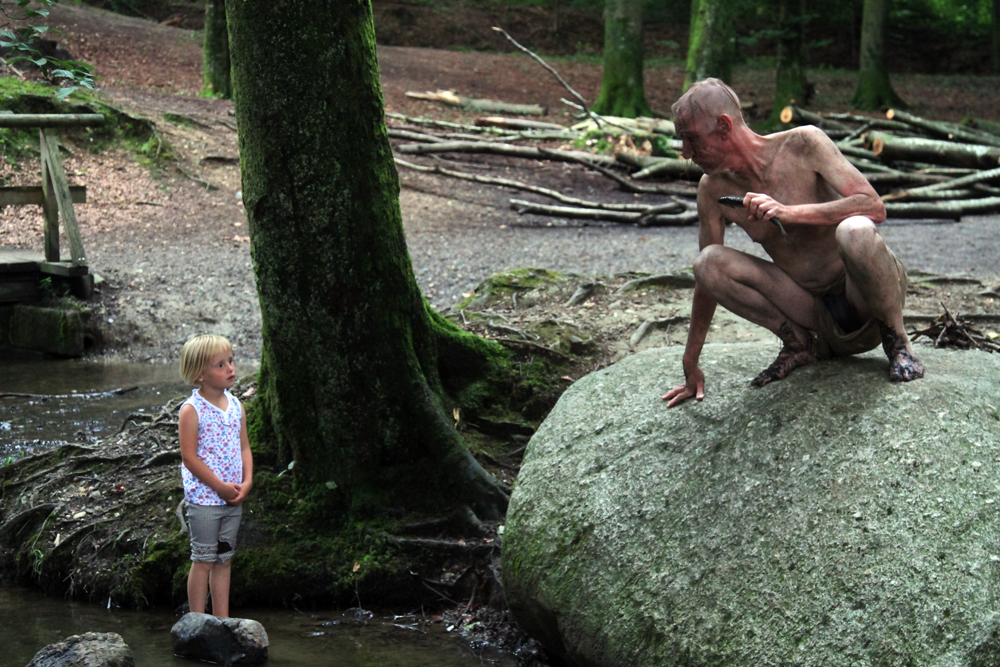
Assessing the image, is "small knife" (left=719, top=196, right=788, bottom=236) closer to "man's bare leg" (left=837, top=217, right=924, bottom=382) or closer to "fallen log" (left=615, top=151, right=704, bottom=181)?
"man's bare leg" (left=837, top=217, right=924, bottom=382)

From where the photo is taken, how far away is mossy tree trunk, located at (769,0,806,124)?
61.7 ft

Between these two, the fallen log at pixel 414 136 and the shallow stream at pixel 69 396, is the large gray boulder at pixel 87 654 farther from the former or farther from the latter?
the fallen log at pixel 414 136

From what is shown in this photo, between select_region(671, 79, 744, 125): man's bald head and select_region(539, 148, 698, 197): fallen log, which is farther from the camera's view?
select_region(539, 148, 698, 197): fallen log

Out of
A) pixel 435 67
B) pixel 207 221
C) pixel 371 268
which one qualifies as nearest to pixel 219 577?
pixel 371 268

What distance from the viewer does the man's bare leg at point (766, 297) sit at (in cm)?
360

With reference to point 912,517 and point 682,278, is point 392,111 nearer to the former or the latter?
point 682,278

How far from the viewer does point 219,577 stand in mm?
4105

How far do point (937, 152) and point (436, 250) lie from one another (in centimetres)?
778

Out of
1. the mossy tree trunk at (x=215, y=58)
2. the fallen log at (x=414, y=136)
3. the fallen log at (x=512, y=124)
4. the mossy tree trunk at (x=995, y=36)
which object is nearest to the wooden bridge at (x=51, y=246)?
the fallen log at (x=414, y=136)

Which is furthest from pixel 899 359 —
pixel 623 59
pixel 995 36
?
pixel 995 36

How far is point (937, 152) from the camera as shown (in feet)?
45.9

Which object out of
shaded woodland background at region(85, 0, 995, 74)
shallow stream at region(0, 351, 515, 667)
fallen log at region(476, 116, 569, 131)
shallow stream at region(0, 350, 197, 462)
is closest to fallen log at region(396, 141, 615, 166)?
fallen log at region(476, 116, 569, 131)

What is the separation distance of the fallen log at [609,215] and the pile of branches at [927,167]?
2.43 metres

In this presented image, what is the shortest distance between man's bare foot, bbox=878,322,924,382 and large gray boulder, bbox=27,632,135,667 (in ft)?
9.51
